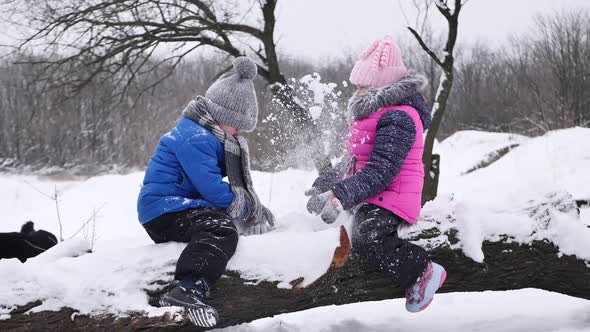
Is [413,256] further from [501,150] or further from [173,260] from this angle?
[501,150]

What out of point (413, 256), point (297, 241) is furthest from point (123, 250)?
point (413, 256)

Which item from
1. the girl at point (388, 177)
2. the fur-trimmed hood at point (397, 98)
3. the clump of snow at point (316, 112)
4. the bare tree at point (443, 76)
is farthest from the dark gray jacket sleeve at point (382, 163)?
the bare tree at point (443, 76)

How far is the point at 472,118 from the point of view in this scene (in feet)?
122

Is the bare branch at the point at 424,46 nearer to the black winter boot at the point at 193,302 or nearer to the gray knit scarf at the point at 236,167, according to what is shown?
the gray knit scarf at the point at 236,167

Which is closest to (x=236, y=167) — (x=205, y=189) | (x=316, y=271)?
(x=205, y=189)

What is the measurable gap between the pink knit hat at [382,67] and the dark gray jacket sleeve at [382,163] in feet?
1.01

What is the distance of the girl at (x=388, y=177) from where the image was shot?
2.64 meters

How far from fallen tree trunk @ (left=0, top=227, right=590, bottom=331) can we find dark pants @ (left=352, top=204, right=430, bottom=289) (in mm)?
146

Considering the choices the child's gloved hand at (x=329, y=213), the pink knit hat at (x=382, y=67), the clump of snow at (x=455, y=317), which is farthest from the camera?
the clump of snow at (x=455, y=317)

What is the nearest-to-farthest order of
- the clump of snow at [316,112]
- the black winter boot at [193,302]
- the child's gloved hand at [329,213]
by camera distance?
the black winter boot at [193,302] < the child's gloved hand at [329,213] < the clump of snow at [316,112]

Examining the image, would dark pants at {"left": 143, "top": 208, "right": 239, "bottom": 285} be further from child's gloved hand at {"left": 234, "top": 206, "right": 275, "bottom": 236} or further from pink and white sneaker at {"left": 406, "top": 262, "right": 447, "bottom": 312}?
pink and white sneaker at {"left": 406, "top": 262, "right": 447, "bottom": 312}

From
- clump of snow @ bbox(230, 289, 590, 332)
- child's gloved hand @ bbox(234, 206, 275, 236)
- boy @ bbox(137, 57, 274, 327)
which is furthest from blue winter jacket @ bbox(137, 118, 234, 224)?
clump of snow @ bbox(230, 289, 590, 332)

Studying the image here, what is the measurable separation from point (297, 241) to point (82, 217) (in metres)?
11.4

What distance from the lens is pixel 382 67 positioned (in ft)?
9.59
